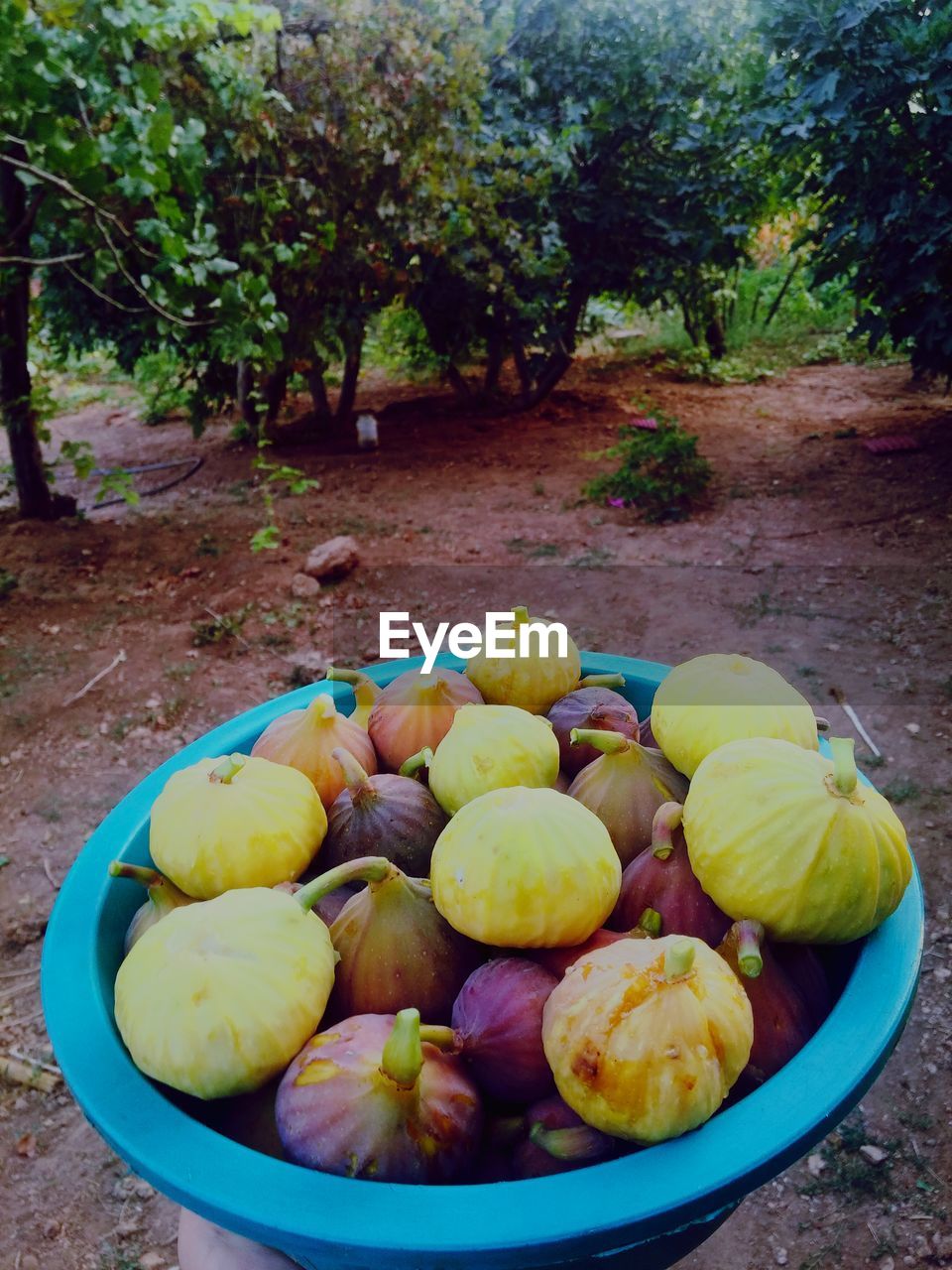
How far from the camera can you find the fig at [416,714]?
1557 millimetres

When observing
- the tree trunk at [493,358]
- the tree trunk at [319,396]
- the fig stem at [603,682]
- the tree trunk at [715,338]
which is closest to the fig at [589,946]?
the fig stem at [603,682]

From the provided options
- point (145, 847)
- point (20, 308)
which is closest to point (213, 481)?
point (20, 308)

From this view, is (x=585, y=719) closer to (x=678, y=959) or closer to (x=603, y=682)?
(x=603, y=682)

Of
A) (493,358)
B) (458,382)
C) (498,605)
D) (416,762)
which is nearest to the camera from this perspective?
(416,762)

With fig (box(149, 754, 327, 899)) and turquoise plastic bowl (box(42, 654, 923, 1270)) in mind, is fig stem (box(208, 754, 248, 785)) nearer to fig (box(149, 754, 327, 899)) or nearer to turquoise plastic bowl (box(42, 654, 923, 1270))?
fig (box(149, 754, 327, 899))

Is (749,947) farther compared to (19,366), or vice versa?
(19,366)

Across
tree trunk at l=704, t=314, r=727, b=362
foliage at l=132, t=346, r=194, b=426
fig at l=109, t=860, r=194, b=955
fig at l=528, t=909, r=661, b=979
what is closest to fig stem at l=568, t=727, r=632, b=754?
fig at l=528, t=909, r=661, b=979

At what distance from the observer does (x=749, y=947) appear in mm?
1042

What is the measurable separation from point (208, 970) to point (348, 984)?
0.20m

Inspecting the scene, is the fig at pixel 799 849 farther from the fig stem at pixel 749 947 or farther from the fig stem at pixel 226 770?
the fig stem at pixel 226 770

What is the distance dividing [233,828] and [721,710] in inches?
27.6

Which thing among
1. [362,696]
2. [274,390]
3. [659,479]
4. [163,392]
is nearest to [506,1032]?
[362,696]

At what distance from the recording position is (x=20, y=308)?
464 cm

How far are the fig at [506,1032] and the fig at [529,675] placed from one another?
61 cm
